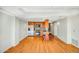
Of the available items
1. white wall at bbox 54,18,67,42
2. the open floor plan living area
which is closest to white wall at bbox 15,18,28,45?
the open floor plan living area

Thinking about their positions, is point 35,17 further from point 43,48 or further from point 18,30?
point 43,48

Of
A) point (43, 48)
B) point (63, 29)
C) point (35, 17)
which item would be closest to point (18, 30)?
point (35, 17)

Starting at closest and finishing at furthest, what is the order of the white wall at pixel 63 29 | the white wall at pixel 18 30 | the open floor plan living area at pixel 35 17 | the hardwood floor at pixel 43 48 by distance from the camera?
1. the open floor plan living area at pixel 35 17
2. the hardwood floor at pixel 43 48
3. the white wall at pixel 18 30
4. the white wall at pixel 63 29

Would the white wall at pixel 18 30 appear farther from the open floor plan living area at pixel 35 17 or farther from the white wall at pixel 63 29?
the white wall at pixel 63 29

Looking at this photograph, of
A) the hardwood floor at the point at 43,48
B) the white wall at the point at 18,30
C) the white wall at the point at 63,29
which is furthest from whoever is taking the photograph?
the white wall at the point at 63,29

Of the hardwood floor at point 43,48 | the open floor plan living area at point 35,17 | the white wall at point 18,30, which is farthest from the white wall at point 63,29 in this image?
the white wall at point 18,30

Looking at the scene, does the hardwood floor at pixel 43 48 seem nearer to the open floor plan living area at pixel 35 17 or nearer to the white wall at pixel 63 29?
the open floor plan living area at pixel 35 17

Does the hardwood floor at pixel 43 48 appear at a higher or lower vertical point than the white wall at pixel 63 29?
lower

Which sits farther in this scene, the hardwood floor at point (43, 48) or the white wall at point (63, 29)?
the white wall at point (63, 29)
